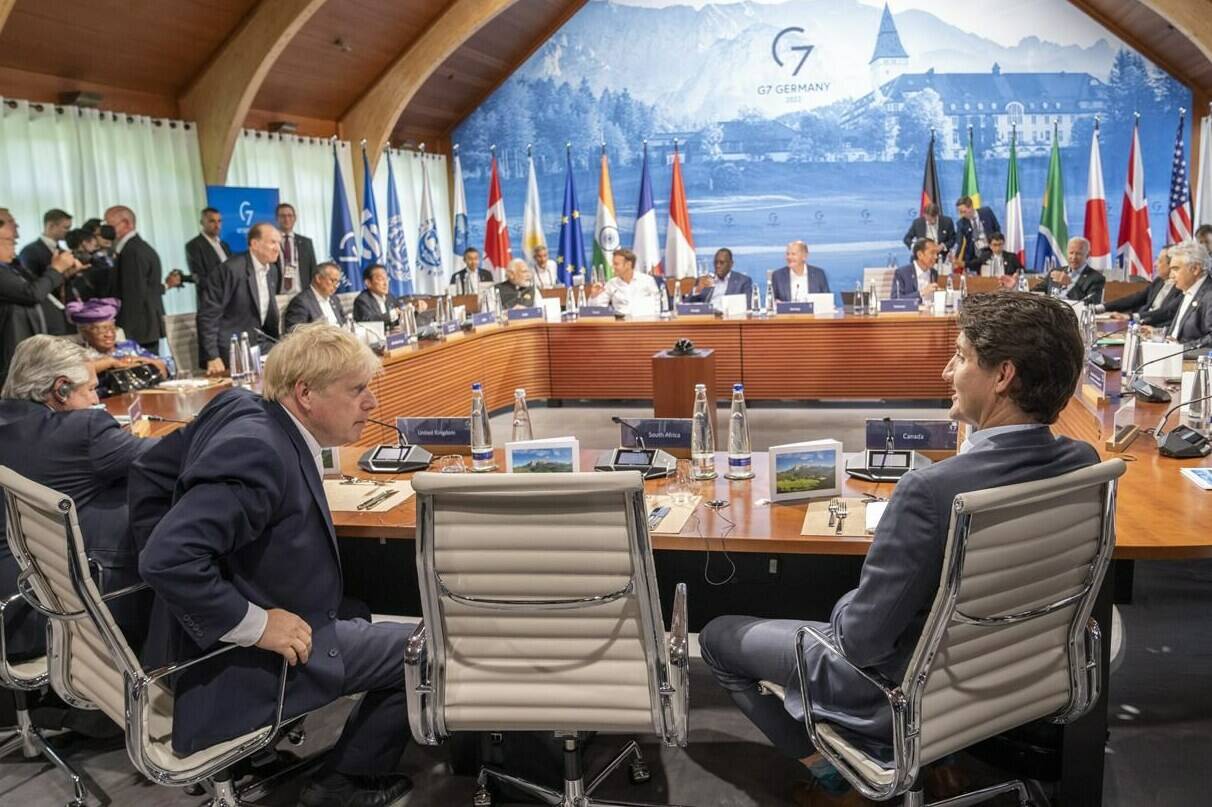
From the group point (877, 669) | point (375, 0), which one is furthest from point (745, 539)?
point (375, 0)

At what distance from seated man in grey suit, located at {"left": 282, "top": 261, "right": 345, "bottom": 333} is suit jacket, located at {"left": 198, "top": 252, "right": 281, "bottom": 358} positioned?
0.67 feet

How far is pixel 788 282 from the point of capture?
25.6 ft

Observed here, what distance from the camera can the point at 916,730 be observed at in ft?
5.67

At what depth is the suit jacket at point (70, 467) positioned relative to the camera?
95.8 inches

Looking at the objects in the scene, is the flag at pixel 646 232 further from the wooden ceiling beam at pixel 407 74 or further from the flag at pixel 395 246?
the flag at pixel 395 246

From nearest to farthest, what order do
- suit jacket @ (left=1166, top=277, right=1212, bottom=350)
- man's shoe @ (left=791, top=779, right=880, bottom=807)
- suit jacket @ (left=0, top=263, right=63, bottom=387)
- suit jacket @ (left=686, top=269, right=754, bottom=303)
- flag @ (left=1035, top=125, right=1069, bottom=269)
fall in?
man's shoe @ (left=791, top=779, right=880, bottom=807) < suit jacket @ (left=1166, top=277, right=1212, bottom=350) < suit jacket @ (left=0, top=263, right=63, bottom=387) < suit jacket @ (left=686, top=269, right=754, bottom=303) < flag @ (left=1035, top=125, right=1069, bottom=269)

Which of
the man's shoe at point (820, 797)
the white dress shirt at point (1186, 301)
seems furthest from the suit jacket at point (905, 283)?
the man's shoe at point (820, 797)

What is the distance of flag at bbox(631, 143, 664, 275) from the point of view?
1089 centimetres

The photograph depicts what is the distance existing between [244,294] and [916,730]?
5147 millimetres

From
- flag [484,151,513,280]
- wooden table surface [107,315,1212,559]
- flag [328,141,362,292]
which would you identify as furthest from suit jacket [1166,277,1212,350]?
flag [484,151,513,280]

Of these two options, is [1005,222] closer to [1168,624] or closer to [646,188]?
[646,188]

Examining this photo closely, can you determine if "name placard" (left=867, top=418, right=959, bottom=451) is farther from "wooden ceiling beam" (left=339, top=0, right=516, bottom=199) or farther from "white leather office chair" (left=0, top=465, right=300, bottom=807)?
"wooden ceiling beam" (left=339, top=0, right=516, bottom=199)

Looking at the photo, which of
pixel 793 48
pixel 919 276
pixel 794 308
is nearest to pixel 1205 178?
pixel 793 48

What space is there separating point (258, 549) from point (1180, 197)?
10756mm
